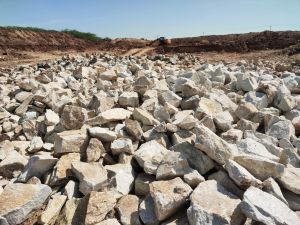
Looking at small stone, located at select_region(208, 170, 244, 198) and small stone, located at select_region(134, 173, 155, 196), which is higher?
small stone, located at select_region(208, 170, 244, 198)

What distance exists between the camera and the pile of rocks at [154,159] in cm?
283

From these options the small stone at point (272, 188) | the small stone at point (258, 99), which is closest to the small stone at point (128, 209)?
the small stone at point (272, 188)

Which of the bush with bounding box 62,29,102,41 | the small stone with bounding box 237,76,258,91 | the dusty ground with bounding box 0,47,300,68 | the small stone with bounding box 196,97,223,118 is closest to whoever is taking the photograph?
the small stone with bounding box 196,97,223,118

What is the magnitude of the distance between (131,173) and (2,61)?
17372mm

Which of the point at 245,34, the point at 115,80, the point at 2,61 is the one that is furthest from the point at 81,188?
the point at 245,34

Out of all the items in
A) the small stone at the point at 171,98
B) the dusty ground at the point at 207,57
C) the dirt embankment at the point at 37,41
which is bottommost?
the dusty ground at the point at 207,57

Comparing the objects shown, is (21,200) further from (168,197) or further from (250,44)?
(250,44)

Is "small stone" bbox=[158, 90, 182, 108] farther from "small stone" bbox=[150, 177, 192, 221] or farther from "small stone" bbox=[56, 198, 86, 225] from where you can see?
"small stone" bbox=[56, 198, 86, 225]

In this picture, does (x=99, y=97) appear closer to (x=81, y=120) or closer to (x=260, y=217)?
(x=81, y=120)

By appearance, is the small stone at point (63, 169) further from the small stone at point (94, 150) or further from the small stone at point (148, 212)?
the small stone at point (148, 212)

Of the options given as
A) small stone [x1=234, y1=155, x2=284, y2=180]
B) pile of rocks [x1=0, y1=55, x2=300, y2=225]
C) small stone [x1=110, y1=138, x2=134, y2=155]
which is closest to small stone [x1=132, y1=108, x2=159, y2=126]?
pile of rocks [x1=0, y1=55, x2=300, y2=225]

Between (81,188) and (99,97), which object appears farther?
(99,97)

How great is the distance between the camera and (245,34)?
2417 cm

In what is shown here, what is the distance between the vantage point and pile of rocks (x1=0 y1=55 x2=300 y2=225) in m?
2.83
